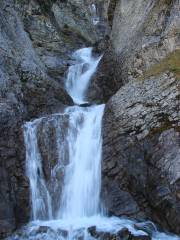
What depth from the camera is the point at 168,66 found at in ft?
66.0

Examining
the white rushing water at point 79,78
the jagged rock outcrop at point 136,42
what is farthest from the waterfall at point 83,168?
the white rushing water at point 79,78

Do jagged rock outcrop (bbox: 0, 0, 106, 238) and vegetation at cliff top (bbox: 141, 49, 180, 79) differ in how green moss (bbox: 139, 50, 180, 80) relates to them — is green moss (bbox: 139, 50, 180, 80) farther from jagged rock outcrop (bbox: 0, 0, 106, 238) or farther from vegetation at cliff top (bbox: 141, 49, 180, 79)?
jagged rock outcrop (bbox: 0, 0, 106, 238)

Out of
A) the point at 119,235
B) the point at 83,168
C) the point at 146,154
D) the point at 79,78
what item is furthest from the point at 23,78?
the point at 119,235

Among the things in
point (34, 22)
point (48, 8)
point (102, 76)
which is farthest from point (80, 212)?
point (48, 8)

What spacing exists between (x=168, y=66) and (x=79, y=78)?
10.8 m

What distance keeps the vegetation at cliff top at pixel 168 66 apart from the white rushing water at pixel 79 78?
24.5 feet

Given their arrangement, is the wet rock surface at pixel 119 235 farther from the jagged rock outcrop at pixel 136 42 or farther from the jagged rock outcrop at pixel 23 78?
the jagged rock outcrop at pixel 136 42

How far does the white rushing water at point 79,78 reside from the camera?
1113 inches

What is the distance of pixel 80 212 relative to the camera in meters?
18.2

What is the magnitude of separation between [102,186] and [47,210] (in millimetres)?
2651

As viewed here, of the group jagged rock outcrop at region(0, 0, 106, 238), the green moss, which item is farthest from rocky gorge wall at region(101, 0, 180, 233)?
jagged rock outcrop at region(0, 0, 106, 238)

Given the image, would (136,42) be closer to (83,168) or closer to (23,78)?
(23,78)

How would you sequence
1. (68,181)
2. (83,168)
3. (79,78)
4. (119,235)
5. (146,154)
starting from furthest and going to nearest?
(79,78) → (83,168) → (68,181) → (146,154) → (119,235)

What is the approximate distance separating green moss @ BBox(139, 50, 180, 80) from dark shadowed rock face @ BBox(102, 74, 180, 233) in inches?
18.4
